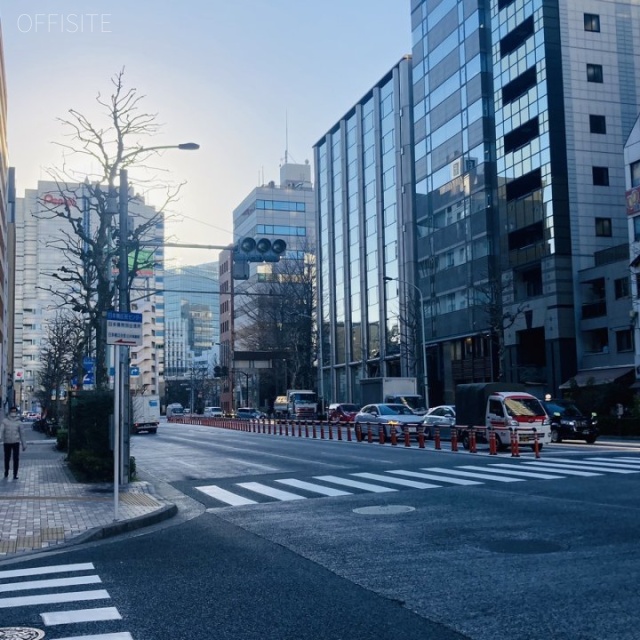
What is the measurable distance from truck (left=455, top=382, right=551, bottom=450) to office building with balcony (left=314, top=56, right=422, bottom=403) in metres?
32.3

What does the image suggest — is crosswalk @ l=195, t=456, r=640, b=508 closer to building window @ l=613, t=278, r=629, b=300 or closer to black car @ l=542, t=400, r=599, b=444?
black car @ l=542, t=400, r=599, b=444

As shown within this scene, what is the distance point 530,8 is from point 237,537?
52.4 meters

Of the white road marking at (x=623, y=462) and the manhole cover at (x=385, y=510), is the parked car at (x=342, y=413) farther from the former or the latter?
the manhole cover at (x=385, y=510)

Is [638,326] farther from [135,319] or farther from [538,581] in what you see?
[538,581]

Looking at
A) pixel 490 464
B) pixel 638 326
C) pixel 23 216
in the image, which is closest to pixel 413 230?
pixel 638 326

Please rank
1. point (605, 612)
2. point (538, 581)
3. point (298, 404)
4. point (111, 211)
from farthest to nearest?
point (298, 404)
point (111, 211)
point (538, 581)
point (605, 612)

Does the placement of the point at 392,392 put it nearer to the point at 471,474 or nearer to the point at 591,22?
the point at 471,474

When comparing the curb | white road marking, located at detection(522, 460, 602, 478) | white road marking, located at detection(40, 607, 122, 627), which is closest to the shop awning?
white road marking, located at detection(522, 460, 602, 478)

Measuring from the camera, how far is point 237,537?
37.1 ft

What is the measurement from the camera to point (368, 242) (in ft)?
264

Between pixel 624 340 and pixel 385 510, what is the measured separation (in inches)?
1569

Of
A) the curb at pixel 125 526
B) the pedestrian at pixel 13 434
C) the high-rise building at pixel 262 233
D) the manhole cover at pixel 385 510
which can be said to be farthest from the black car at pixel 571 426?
the high-rise building at pixel 262 233

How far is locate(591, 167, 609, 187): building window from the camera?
175 feet

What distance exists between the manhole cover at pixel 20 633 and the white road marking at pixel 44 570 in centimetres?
256
